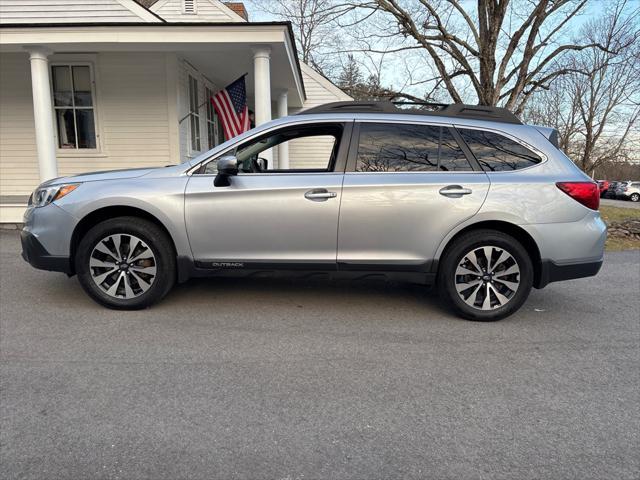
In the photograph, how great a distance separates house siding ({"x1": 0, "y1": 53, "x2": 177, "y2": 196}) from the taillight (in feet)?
28.0

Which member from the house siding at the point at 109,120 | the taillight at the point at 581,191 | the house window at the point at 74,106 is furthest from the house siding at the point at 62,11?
the taillight at the point at 581,191

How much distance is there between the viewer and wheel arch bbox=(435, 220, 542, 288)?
4047mm

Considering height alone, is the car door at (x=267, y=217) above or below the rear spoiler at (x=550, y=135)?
below

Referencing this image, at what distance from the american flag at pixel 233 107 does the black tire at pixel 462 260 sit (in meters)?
6.57

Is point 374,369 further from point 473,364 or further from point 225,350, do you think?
point 225,350

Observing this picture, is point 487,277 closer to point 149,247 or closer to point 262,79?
point 149,247

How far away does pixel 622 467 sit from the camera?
223cm

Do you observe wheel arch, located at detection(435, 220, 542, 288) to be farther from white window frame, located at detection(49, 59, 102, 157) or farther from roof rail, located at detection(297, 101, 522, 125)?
white window frame, located at detection(49, 59, 102, 157)

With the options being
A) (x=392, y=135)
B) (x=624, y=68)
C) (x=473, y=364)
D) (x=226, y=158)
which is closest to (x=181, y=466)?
(x=473, y=364)

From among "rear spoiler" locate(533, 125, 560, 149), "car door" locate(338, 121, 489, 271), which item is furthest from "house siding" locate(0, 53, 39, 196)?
"rear spoiler" locate(533, 125, 560, 149)

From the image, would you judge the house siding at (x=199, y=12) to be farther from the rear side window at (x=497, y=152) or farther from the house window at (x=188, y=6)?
the rear side window at (x=497, y=152)

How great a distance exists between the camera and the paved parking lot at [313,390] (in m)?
2.26

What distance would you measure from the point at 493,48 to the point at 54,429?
695 inches

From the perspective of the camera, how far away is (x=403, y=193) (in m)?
4.00
